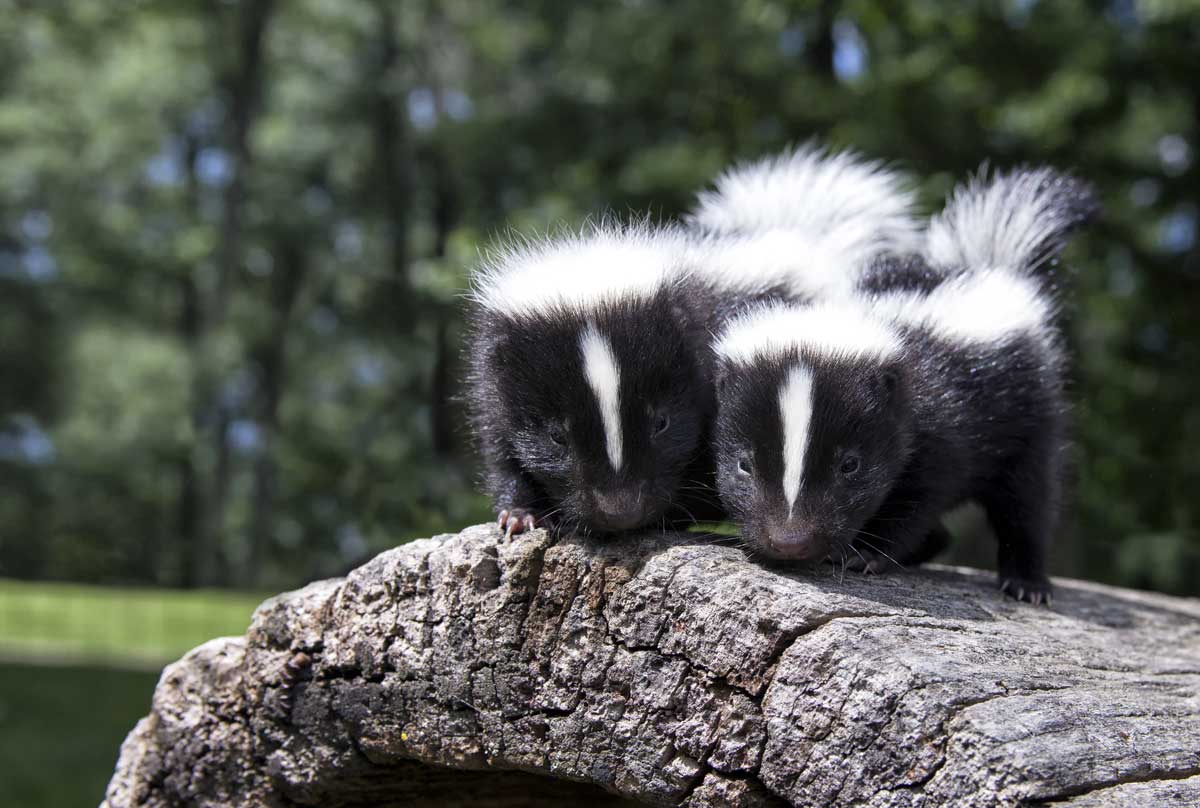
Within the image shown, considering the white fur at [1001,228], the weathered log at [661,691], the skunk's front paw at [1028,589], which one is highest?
the white fur at [1001,228]

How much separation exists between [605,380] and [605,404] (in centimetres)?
7

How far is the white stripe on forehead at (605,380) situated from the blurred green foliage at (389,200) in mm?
1237

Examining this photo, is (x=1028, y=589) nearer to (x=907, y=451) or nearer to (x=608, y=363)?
(x=907, y=451)

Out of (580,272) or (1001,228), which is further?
(1001,228)

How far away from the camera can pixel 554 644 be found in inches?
→ 121

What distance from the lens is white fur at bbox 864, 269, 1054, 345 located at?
4082 mm

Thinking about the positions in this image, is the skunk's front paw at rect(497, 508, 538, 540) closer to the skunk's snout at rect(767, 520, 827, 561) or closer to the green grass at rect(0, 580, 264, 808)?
the skunk's snout at rect(767, 520, 827, 561)

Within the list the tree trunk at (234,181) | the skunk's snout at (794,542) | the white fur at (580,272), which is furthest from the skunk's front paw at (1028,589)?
the tree trunk at (234,181)

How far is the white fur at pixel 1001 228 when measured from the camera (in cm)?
498

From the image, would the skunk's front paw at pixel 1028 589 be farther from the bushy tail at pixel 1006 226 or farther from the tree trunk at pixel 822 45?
the tree trunk at pixel 822 45

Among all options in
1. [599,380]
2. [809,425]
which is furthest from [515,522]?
[809,425]

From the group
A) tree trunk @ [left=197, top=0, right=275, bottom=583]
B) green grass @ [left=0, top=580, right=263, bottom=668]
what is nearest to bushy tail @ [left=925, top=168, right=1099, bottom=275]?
green grass @ [left=0, top=580, right=263, bottom=668]

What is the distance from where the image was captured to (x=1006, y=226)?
16.5 feet

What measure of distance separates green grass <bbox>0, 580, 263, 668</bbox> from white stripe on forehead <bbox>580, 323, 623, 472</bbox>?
14.6 m
